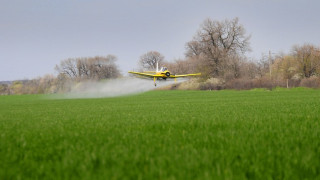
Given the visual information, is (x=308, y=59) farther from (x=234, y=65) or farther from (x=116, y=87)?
(x=116, y=87)

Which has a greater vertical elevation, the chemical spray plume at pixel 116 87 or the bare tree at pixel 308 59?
the bare tree at pixel 308 59

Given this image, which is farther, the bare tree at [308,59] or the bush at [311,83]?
the bare tree at [308,59]

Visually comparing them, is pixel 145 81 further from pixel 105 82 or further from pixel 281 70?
pixel 281 70

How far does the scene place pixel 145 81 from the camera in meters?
55.4

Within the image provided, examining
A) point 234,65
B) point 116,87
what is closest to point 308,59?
point 234,65

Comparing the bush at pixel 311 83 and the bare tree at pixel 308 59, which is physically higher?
the bare tree at pixel 308 59

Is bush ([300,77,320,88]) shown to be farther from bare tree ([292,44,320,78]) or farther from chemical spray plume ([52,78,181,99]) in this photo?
chemical spray plume ([52,78,181,99])

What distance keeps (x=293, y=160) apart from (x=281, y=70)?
84708 millimetres

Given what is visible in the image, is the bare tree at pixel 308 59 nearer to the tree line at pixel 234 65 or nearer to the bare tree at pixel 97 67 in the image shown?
the tree line at pixel 234 65

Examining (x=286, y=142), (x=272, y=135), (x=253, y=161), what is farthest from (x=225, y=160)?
(x=272, y=135)

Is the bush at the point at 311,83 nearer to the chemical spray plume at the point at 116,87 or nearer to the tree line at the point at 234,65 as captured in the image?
the tree line at the point at 234,65

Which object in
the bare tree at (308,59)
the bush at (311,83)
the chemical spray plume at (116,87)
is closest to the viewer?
the bush at (311,83)

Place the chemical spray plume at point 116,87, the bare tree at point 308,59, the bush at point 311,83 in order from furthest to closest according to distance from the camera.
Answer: the bare tree at point 308,59, the chemical spray plume at point 116,87, the bush at point 311,83

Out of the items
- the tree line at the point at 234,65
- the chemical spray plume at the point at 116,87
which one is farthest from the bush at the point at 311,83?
the chemical spray plume at the point at 116,87
